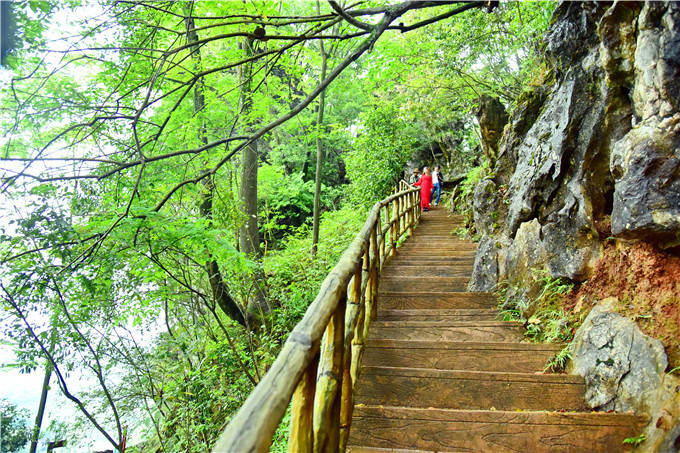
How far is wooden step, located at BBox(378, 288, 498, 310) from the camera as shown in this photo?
15.4 ft

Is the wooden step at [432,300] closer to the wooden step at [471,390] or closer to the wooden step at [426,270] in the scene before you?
the wooden step at [426,270]

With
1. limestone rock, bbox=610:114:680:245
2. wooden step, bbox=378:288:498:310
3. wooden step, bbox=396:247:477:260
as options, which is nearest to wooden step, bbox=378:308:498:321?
wooden step, bbox=378:288:498:310

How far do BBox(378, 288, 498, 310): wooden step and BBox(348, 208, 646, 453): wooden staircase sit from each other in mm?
399

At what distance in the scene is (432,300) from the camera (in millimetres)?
4742

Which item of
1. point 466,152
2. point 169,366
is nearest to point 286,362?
point 169,366

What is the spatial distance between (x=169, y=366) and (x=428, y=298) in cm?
Answer: 575

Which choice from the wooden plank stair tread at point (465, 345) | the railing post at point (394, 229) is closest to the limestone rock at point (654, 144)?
the wooden plank stair tread at point (465, 345)

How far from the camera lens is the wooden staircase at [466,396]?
228cm

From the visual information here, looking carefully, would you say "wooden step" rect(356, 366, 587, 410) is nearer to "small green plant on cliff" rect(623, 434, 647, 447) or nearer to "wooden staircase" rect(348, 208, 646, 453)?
"wooden staircase" rect(348, 208, 646, 453)

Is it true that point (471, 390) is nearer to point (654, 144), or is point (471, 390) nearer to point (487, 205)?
point (654, 144)

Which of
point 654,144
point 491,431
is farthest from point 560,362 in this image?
point 654,144

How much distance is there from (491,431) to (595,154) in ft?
9.03

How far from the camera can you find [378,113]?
14.2 m

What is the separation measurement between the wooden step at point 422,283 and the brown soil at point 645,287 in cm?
217
